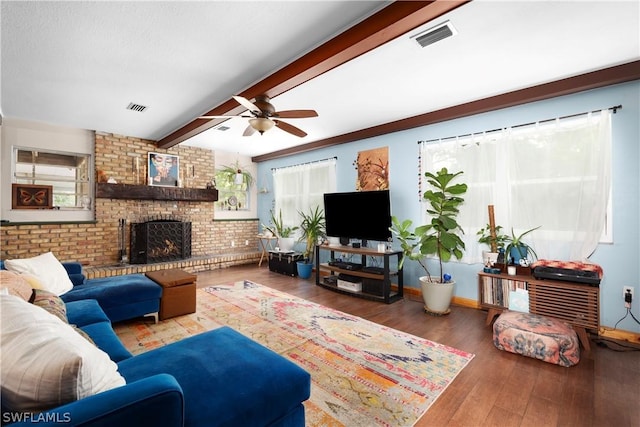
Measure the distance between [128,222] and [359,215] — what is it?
4255 millimetres

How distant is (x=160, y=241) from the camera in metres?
5.48

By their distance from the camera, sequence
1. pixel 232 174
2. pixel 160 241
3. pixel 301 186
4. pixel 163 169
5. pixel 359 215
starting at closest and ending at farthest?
pixel 359 215 → pixel 160 241 → pixel 163 169 → pixel 301 186 → pixel 232 174

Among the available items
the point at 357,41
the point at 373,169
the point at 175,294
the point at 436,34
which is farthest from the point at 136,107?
the point at 436,34

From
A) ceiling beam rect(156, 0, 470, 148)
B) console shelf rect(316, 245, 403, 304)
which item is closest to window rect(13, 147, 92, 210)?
ceiling beam rect(156, 0, 470, 148)

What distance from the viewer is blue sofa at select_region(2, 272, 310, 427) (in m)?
0.87

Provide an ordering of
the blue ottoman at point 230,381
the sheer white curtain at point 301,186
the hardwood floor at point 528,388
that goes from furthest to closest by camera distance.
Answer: the sheer white curtain at point 301,186 → the hardwood floor at point 528,388 → the blue ottoman at point 230,381

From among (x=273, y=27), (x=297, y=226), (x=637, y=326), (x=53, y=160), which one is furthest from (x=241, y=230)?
(x=637, y=326)

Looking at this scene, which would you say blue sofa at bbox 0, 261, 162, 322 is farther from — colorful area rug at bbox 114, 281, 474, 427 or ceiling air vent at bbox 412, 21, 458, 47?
ceiling air vent at bbox 412, 21, 458, 47

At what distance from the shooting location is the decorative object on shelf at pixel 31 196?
14.3 feet

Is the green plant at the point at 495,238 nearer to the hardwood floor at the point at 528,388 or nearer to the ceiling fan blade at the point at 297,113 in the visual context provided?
the hardwood floor at the point at 528,388

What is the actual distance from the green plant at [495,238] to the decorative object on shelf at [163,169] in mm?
5519

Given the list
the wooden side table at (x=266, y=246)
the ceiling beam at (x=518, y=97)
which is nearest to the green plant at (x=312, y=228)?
the wooden side table at (x=266, y=246)

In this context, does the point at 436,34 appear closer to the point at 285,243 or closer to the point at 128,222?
the point at 285,243

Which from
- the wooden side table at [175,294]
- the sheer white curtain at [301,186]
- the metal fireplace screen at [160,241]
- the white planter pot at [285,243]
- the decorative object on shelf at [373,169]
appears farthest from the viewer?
the white planter pot at [285,243]
